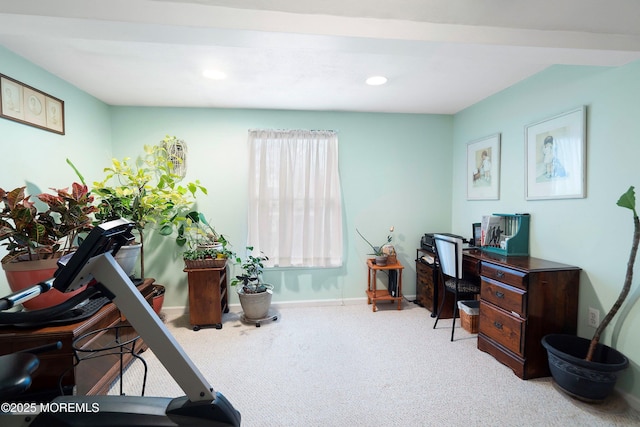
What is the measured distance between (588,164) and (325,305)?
2774 mm

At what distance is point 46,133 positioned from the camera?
2.26m

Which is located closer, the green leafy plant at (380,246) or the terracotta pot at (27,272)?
the terracotta pot at (27,272)

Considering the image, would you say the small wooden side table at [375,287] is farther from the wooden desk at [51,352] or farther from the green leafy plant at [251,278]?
the wooden desk at [51,352]

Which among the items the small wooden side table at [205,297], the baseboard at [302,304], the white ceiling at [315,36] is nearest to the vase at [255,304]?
the small wooden side table at [205,297]

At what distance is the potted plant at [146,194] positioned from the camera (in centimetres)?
260

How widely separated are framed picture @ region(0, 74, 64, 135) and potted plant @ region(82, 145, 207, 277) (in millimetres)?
531

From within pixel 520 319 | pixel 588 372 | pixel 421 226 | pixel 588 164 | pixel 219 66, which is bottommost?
pixel 588 372

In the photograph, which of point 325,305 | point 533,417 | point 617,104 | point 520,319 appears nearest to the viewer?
point 533,417

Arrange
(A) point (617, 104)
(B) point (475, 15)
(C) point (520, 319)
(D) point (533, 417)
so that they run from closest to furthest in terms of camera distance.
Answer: (B) point (475, 15)
(D) point (533, 417)
(A) point (617, 104)
(C) point (520, 319)

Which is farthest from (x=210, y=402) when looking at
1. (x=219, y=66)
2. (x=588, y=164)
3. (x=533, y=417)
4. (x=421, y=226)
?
(x=421, y=226)

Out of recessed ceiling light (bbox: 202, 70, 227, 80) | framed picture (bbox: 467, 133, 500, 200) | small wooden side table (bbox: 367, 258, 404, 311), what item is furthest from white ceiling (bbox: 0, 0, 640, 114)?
small wooden side table (bbox: 367, 258, 404, 311)

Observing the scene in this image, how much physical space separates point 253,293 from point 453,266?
78.0 inches

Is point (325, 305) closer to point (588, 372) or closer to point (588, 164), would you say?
point (588, 372)

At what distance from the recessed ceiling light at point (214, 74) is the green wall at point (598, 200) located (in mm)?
2658
